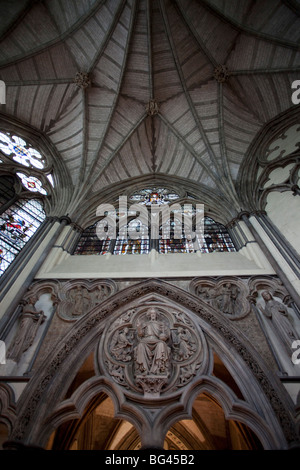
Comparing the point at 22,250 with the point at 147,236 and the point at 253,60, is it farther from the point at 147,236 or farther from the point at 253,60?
the point at 253,60

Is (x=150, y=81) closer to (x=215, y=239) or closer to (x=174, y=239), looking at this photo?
(x=174, y=239)

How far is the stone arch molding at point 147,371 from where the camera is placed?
3.80 metres

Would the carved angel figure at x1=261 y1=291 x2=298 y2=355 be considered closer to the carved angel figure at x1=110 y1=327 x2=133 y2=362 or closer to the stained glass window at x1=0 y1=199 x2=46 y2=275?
the carved angel figure at x1=110 y1=327 x2=133 y2=362

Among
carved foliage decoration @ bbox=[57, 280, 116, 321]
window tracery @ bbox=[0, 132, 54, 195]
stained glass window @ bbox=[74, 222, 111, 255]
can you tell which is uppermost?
window tracery @ bbox=[0, 132, 54, 195]

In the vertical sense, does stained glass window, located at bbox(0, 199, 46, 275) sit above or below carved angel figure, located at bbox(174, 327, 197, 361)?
above

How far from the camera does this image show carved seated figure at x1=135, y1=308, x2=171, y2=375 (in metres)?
4.54

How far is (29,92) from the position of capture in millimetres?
11539

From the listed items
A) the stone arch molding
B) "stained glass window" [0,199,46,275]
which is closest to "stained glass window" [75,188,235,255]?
"stained glass window" [0,199,46,275]

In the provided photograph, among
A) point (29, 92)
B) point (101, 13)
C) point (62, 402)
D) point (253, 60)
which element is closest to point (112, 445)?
point (62, 402)

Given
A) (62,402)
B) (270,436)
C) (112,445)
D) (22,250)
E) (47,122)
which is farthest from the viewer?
(47,122)

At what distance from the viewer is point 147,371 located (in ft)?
14.7

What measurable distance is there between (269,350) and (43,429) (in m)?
3.93

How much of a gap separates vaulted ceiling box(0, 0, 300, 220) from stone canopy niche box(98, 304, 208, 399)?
5.93 metres

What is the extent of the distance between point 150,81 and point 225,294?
426 inches
